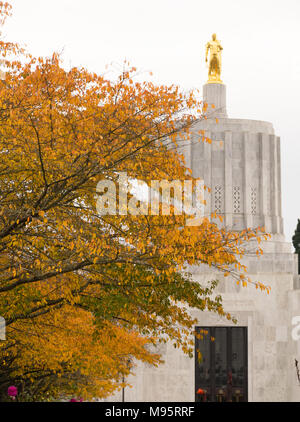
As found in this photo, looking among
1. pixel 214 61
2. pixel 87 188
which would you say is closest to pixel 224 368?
pixel 214 61

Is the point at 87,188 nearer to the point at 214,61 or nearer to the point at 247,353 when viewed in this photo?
the point at 247,353

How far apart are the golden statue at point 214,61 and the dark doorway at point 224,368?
17448 mm

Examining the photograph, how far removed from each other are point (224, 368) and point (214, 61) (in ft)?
68.2

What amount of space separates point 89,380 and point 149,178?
48.7 ft

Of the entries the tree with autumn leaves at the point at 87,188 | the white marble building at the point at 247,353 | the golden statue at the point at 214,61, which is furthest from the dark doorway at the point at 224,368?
the tree with autumn leaves at the point at 87,188

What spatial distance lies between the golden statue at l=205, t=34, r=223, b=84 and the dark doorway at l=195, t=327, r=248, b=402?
17.4 m

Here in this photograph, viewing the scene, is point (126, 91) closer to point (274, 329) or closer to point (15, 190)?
point (15, 190)

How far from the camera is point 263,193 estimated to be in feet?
152

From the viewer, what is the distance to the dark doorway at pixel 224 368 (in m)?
38.5

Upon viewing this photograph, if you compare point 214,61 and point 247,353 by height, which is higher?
point 214,61

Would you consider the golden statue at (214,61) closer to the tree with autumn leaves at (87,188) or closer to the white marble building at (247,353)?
the white marble building at (247,353)

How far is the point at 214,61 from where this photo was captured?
46.9m

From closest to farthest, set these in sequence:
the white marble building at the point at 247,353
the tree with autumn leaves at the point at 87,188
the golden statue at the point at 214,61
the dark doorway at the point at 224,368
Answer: the tree with autumn leaves at the point at 87,188
the white marble building at the point at 247,353
the dark doorway at the point at 224,368
the golden statue at the point at 214,61

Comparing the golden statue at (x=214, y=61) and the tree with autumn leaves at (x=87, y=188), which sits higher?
the golden statue at (x=214, y=61)
